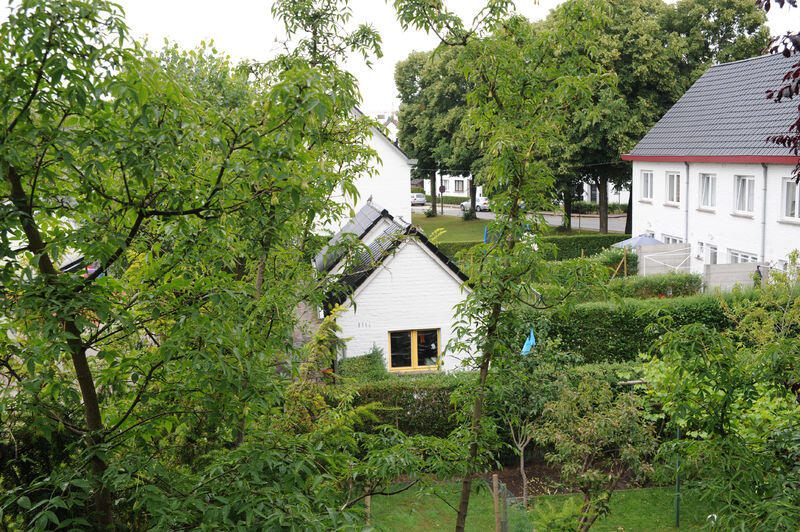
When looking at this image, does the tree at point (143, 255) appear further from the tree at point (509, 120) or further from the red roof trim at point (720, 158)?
the red roof trim at point (720, 158)

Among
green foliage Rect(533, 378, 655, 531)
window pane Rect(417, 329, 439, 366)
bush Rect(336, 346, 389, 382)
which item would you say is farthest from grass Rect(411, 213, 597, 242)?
green foliage Rect(533, 378, 655, 531)

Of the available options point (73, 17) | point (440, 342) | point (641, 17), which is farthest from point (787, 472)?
point (641, 17)

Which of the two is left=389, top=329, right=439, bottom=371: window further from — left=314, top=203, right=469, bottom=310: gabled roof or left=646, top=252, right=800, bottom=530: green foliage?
left=646, top=252, right=800, bottom=530: green foliage

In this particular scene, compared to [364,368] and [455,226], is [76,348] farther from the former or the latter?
[455,226]

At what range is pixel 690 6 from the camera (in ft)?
125

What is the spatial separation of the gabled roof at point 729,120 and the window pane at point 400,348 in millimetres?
12368

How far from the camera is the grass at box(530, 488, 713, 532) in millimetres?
10562

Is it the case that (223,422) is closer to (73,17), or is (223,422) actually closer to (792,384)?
(73,17)

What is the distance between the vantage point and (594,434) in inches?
366

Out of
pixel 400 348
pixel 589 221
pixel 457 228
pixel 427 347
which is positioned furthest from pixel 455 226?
pixel 400 348

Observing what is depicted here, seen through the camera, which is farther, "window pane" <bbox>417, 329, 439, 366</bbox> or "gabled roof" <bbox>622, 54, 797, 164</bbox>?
"gabled roof" <bbox>622, 54, 797, 164</bbox>

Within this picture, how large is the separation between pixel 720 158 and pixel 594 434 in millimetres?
17924

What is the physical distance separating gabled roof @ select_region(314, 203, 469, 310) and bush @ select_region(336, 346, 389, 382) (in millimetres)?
1384

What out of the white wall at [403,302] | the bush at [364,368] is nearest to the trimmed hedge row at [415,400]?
the bush at [364,368]
